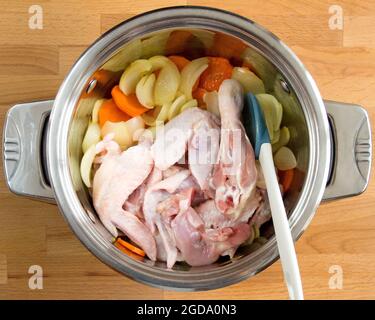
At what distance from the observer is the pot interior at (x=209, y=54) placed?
93 cm

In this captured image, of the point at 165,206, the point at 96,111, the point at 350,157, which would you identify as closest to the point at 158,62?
the point at 96,111

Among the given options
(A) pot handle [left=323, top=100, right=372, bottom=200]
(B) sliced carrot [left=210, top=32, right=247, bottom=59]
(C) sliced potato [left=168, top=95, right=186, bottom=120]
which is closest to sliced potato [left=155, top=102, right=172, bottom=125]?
(C) sliced potato [left=168, top=95, right=186, bottom=120]

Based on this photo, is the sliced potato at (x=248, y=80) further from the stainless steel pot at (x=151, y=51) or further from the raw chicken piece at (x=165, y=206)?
the raw chicken piece at (x=165, y=206)

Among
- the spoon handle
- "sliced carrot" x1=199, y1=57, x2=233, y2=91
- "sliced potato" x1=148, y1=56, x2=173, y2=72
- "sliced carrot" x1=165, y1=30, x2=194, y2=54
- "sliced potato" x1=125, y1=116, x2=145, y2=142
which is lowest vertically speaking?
the spoon handle

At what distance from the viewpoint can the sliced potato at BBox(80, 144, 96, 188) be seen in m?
0.97

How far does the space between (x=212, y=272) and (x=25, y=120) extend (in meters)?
0.37

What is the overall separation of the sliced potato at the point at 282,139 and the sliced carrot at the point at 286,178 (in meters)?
0.04

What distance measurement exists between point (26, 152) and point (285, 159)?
411 mm

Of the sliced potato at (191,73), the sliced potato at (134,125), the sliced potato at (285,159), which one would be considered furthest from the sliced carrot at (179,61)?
the sliced potato at (285,159)

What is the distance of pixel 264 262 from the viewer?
90 centimetres

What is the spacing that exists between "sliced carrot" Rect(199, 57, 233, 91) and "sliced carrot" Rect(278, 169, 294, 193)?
0.18 meters

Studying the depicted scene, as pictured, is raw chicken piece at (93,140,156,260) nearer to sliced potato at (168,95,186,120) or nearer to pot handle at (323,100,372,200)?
sliced potato at (168,95,186,120)
